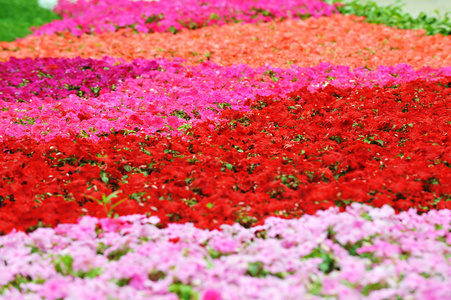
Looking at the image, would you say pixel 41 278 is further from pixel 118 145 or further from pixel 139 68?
pixel 139 68

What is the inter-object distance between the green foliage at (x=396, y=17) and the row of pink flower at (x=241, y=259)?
7474 millimetres

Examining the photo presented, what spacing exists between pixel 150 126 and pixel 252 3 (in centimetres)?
703

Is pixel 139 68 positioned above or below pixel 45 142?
above

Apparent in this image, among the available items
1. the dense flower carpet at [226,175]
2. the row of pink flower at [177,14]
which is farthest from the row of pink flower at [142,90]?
the row of pink flower at [177,14]

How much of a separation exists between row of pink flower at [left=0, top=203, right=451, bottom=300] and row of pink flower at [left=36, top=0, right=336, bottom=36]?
7.38 meters

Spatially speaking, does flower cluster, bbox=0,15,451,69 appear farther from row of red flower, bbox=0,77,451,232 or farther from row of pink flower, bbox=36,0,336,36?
row of red flower, bbox=0,77,451,232

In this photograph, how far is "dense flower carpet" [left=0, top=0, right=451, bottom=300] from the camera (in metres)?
2.49

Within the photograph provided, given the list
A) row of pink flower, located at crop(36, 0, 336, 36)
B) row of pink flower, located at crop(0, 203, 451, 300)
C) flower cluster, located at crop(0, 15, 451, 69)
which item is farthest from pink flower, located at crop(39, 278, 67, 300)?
row of pink flower, located at crop(36, 0, 336, 36)

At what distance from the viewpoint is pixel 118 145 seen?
4297 mm

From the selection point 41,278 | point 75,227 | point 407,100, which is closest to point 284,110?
point 407,100

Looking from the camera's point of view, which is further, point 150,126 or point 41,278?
point 150,126

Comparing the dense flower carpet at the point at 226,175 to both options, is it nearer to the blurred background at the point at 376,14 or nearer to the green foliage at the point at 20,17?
the blurred background at the point at 376,14

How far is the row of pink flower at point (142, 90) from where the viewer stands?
4820mm

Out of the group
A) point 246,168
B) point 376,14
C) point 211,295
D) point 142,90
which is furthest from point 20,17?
point 211,295
